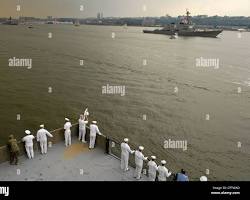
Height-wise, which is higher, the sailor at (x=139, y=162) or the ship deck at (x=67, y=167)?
the sailor at (x=139, y=162)

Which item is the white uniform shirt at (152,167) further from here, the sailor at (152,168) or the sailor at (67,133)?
the sailor at (67,133)

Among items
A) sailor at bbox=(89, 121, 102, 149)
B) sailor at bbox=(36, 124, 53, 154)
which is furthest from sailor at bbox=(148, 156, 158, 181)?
sailor at bbox=(36, 124, 53, 154)

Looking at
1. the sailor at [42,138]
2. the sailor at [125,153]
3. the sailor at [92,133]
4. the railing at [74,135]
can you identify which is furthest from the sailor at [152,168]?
the sailor at [42,138]

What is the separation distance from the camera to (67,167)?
13.9 metres

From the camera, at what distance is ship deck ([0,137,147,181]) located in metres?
13.2

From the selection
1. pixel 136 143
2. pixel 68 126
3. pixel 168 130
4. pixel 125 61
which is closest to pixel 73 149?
pixel 68 126

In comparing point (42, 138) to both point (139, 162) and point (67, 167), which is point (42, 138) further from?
point (139, 162)

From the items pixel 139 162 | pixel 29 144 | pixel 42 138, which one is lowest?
pixel 139 162

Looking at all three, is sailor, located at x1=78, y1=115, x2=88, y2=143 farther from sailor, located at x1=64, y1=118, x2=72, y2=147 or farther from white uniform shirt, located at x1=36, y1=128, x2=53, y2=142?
white uniform shirt, located at x1=36, y1=128, x2=53, y2=142

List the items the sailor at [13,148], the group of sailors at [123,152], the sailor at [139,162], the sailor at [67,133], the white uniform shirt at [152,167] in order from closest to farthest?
1. the group of sailors at [123,152]
2. the white uniform shirt at [152,167]
3. the sailor at [139,162]
4. the sailor at [13,148]
5. the sailor at [67,133]

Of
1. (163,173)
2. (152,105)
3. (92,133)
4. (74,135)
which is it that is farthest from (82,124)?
(152,105)

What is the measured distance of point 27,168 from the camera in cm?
1370

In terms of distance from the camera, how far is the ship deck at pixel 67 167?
43.4 ft
